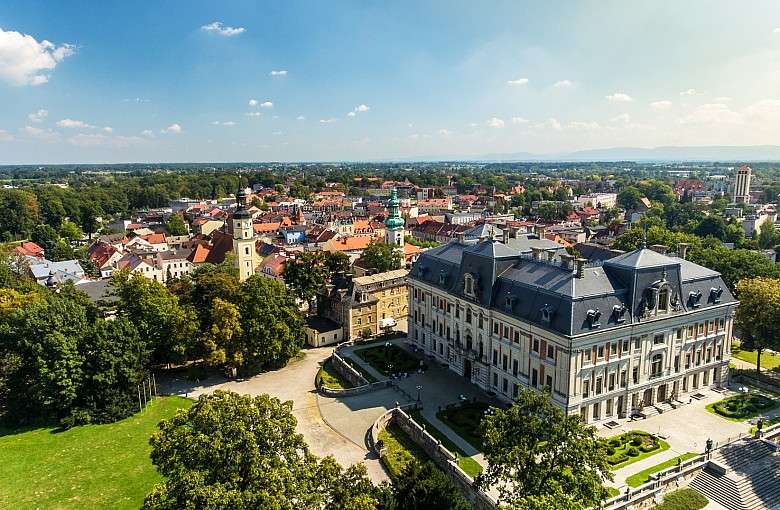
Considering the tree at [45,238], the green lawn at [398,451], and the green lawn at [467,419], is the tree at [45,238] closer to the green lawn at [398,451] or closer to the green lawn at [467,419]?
the green lawn at [398,451]

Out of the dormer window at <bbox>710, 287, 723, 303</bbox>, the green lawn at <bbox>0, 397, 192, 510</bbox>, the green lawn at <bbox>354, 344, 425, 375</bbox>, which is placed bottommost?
the green lawn at <bbox>0, 397, 192, 510</bbox>

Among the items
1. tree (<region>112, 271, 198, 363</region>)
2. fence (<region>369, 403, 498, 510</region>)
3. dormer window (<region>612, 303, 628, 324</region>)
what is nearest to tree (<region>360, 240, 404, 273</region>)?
tree (<region>112, 271, 198, 363</region>)

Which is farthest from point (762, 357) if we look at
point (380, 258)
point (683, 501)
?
point (380, 258)

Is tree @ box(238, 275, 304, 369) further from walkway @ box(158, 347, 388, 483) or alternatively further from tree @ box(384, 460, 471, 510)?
tree @ box(384, 460, 471, 510)

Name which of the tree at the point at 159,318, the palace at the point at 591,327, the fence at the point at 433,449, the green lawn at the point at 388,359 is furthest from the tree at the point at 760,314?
the tree at the point at 159,318

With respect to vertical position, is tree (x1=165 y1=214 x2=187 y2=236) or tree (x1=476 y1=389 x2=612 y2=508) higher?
tree (x1=476 y1=389 x2=612 y2=508)
